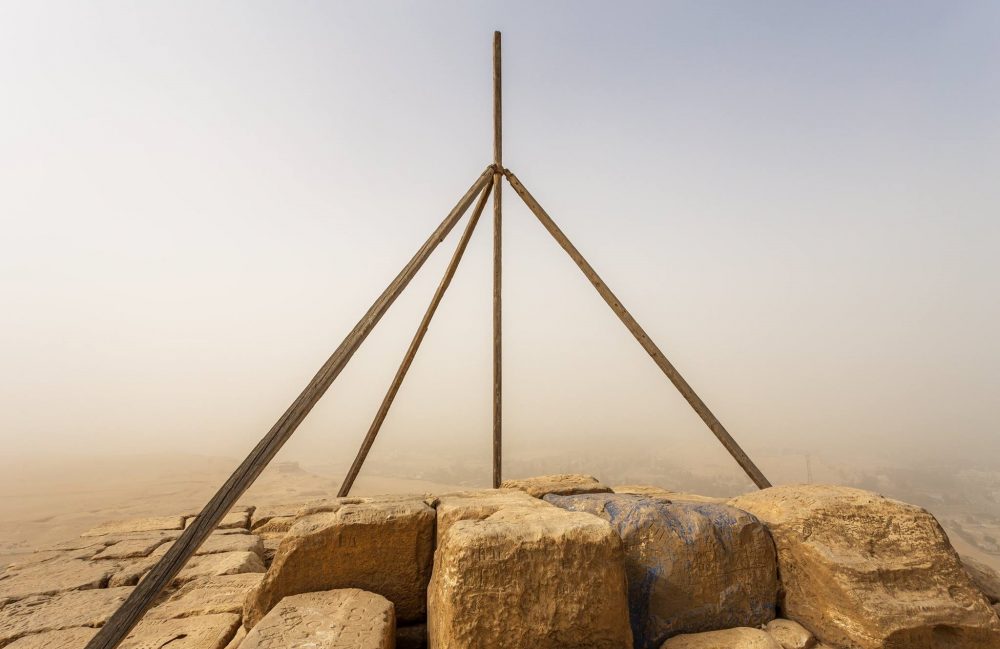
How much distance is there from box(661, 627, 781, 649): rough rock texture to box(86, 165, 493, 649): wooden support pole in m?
2.28

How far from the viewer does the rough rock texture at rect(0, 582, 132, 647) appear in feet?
8.84

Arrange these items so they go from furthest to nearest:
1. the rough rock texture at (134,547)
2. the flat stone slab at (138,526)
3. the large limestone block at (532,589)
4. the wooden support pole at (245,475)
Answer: the flat stone slab at (138,526) < the rough rock texture at (134,547) < the wooden support pole at (245,475) < the large limestone block at (532,589)

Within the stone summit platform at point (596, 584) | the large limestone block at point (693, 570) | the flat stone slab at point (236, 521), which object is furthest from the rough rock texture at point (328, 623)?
the flat stone slab at point (236, 521)

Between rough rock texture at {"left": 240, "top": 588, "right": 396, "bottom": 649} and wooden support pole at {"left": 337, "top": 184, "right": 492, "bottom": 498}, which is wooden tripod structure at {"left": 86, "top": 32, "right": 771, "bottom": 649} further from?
rough rock texture at {"left": 240, "top": 588, "right": 396, "bottom": 649}

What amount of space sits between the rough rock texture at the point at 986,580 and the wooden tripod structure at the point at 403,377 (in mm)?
1222

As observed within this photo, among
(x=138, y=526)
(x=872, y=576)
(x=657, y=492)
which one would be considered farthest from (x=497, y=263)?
(x=138, y=526)

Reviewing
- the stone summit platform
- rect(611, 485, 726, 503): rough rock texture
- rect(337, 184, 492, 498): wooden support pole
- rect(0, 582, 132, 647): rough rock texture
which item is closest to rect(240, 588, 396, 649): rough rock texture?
the stone summit platform

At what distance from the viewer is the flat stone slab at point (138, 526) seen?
4753 millimetres

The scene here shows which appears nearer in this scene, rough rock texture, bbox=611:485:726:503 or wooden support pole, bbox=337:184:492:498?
rough rock texture, bbox=611:485:726:503

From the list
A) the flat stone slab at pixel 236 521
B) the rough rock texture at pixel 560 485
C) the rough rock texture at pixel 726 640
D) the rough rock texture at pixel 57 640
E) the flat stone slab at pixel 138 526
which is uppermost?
the rough rock texture at pixel 560 485

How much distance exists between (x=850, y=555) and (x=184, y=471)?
78.6 feet

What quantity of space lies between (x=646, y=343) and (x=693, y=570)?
6.96 feet

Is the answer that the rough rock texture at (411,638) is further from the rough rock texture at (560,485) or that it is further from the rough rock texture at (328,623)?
the rough rock texture at (560,485)

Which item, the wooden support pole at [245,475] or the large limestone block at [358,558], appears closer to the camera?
the wooden support pole at [245,475]
